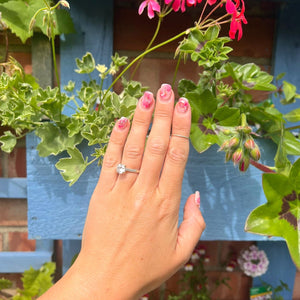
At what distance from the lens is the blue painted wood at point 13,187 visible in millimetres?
820

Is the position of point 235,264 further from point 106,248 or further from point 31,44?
point 31,44

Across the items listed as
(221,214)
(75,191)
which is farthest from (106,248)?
(221,214)

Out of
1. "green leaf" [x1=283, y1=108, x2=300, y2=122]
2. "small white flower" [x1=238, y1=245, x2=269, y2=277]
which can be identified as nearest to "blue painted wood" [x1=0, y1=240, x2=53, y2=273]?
"small white flower" [x1=238, y1=245, x2=269, y2=277]

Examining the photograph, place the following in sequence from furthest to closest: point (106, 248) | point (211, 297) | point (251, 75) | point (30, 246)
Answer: point (211, 297) < point (30, 246) < point (251, 75) < point (106, 248)

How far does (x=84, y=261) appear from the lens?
50cm

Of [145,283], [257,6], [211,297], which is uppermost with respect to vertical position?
[257,6]

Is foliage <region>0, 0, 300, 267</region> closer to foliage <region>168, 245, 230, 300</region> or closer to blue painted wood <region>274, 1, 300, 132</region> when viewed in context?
blue painted wood <region>274, 1, 300, 132</region>

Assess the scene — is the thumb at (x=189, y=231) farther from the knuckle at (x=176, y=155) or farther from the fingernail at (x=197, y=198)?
the knuckle at (x=176, y=155)

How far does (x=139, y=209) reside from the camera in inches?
20.3

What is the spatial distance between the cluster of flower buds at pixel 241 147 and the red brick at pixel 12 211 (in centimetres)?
65

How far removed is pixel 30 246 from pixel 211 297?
643mm

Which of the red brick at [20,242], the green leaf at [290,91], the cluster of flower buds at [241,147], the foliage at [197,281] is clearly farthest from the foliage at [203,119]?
the foliage at [197,281]

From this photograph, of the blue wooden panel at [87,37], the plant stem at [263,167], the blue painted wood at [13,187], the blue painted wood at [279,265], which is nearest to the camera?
the plant stem at [263,167]

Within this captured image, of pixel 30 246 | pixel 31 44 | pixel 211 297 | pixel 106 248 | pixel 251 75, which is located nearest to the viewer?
pixel 106 248
